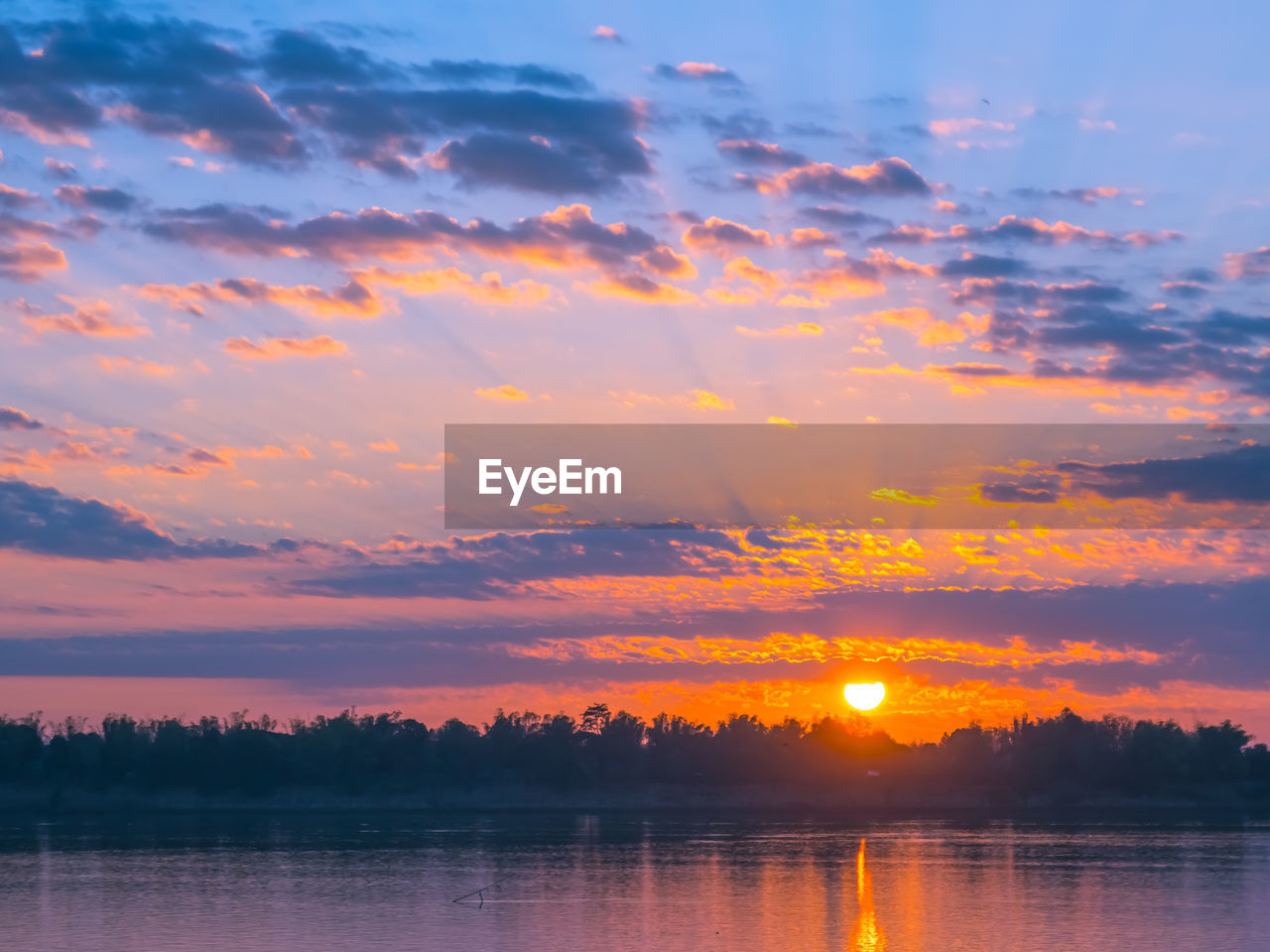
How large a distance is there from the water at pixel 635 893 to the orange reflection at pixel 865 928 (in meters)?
0.32

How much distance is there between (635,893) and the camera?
328 ft

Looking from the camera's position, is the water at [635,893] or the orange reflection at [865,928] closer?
the orange reflection at [865,928]

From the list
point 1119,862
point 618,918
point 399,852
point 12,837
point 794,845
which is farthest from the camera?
point 12,837

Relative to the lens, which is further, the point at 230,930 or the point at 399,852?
the point at 399,852

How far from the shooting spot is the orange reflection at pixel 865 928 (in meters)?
73.9

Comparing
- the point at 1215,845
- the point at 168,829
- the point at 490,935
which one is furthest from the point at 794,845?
the point at 168,829

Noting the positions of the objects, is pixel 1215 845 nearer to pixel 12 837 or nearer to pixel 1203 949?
pixel 1203 949

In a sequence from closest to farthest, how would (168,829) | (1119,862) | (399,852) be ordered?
1. (1119,862)
2. (399,852)
3. (168,829)

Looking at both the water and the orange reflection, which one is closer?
the orange reflection

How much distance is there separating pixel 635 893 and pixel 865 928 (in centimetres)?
2356

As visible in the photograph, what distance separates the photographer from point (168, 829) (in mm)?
191500

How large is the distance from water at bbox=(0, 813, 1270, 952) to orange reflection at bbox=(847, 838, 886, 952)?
0.32 m

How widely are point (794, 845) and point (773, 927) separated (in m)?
72.7

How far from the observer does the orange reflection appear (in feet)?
243
